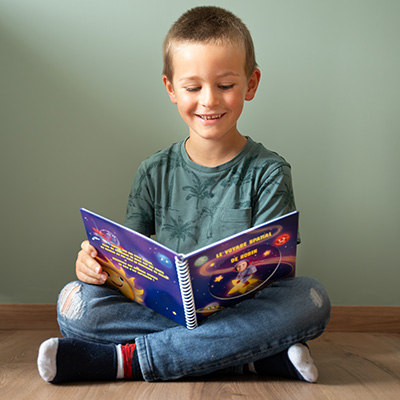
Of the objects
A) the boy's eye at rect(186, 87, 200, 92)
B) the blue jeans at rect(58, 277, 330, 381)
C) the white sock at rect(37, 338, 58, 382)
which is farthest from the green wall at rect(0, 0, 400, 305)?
the white sock at rect(37, 338, 58, 382)

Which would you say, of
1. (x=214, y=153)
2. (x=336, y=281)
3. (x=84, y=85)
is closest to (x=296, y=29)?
(x=214, y=153)

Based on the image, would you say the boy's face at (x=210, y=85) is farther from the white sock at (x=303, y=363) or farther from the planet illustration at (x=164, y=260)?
the white sock at (x=303, y=363)

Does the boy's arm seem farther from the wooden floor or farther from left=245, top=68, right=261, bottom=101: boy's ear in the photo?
the wooden floor

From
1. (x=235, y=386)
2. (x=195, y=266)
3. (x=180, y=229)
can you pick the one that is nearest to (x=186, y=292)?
(x=195, y=266)

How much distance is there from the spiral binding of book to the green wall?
1.74ft

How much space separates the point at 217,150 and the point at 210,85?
0.17 m

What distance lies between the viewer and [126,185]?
1.35 metres

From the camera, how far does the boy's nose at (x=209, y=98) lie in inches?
39.4

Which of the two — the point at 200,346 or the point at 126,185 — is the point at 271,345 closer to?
the point at 200,346

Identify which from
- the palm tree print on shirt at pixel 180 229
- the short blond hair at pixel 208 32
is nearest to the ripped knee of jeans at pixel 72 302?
the palm tree print on shirt at pixel 180 229

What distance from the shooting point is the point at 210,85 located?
3.29 feet

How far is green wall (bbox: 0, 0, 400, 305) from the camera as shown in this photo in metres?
1.30

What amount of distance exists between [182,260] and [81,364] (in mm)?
259

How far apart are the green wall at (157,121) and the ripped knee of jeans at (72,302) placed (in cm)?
37
